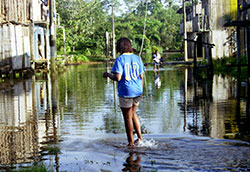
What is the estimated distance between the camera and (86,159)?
678 cm

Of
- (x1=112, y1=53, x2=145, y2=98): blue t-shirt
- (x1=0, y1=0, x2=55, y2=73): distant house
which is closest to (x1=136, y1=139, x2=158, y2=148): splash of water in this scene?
(x1=112, y1=53, x2=145, y2=98): blue t-shirt

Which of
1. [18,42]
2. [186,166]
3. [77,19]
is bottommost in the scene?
[186,166]

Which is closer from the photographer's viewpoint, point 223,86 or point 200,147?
point 200,147

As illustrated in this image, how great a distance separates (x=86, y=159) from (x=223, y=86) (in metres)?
11.7

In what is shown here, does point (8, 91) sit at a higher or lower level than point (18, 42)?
lower

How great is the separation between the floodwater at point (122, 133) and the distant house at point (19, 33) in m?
9.96

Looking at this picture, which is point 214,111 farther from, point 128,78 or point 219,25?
point 219,25

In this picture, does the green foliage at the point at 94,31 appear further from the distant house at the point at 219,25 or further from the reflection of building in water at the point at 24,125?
the reflection of building in water at the point at 24,125

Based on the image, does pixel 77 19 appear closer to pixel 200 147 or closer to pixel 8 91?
pixel 8 91

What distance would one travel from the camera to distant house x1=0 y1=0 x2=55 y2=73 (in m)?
25.3

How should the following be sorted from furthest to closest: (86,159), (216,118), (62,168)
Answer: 1. (216,118)
2. (86,159)
3. (62,168)

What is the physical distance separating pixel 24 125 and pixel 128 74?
3.48 metres

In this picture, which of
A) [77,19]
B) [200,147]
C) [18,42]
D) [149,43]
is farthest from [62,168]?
[149,43]

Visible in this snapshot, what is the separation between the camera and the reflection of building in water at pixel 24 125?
24.0 ft
